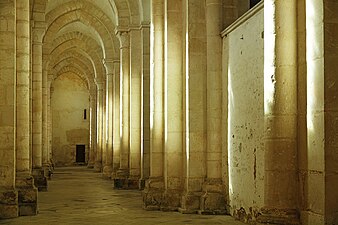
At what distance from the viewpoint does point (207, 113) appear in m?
12.9

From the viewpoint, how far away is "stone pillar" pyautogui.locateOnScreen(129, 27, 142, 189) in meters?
20.0

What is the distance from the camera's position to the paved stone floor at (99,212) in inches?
459

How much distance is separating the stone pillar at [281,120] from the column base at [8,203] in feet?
20.7

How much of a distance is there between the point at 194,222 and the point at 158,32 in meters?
5.36

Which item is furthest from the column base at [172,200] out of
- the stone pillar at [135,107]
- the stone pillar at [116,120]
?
the stone pillar at [116,120]

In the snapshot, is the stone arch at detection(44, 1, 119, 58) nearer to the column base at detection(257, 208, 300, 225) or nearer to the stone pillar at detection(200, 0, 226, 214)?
the stone pillar at detection(200, 0, 226, 214)

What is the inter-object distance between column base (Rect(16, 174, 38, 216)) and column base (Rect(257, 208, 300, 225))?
22.0 ft

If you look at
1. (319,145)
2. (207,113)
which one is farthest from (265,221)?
(207,113)

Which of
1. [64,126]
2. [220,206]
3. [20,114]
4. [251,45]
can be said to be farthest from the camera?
[64,126]

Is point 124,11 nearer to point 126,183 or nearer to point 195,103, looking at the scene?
point 126,183

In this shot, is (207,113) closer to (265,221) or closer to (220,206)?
(220,206)

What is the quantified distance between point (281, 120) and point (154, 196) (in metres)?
6.52

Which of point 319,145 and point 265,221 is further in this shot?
point 265,221

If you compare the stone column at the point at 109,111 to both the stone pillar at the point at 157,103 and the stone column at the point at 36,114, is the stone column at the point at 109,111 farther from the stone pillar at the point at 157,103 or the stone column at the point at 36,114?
the stone pillar at the point at 157,103
